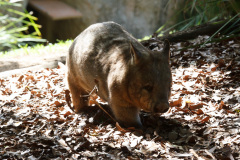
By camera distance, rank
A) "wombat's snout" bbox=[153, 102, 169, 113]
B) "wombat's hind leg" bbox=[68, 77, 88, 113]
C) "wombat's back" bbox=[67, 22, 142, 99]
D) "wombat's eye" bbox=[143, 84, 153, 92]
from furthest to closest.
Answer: "wombat's hind leg" bbox=[68, 77, 88, 113] < "wombat's back" bbox=[67, 22, 142, 99] < "wombat's eye" bbox=[143, 84, 153, 92] < "wombat's snout" bbox=[153, 102, 169, 113]

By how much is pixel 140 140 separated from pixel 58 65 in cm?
321

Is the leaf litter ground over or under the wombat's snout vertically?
under

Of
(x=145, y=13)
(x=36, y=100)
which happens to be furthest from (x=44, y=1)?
(x=36, y=100)

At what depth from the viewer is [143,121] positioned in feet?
13.0

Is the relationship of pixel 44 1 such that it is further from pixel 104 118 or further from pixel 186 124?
pixel 186 124

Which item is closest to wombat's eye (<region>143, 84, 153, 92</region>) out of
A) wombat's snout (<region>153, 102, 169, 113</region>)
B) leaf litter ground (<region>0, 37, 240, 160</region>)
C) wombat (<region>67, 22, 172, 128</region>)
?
wombat (<region>67, 22, 172, 128</region>)

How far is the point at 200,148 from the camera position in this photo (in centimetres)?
310

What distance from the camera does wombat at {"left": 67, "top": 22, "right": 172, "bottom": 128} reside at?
3.39 meters

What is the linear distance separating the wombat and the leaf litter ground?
25cm

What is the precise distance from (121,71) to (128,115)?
1.64 ft

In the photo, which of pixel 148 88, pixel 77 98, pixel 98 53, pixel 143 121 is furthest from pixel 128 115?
pixel 77 98

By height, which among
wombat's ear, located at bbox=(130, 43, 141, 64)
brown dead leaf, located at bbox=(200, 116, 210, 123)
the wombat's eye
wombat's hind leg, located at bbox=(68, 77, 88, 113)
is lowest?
wombat's hind leg, located at bbox=(68, 77, 88, 113)

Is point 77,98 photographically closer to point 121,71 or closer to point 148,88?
Result: point 121,71

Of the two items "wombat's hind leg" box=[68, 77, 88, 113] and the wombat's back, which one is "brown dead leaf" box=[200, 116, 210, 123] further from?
"wombat's hind leg" box=[68, 77, 88, 113]
